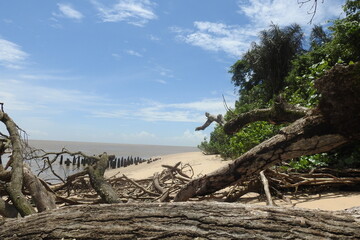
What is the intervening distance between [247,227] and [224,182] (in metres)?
2.15

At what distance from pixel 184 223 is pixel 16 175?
9.25ft

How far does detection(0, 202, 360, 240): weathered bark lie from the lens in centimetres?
187

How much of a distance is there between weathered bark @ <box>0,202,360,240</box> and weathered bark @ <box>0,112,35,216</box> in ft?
4.10

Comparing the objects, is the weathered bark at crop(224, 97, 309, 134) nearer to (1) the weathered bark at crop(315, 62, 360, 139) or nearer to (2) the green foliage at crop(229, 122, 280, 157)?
(1) the weathered bark at crop(315, 62, 360, 139)

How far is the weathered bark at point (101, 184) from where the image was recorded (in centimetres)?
424


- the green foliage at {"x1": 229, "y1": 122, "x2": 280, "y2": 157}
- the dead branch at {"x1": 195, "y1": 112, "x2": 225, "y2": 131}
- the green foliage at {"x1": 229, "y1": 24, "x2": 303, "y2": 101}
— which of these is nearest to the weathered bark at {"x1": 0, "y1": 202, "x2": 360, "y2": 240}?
the green foliage at {"x1": 229, "y1": 122, "x2": 280, "y2": 157}

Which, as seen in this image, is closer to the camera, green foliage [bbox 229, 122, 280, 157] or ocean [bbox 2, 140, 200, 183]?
green foliage [bbox 229, 122, 280, 157]

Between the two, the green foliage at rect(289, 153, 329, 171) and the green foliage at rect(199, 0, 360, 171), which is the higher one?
the green foliage at rect(199, 0, 360, 171)

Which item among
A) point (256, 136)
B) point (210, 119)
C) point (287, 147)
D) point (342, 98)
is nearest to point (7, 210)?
point (287, 147)

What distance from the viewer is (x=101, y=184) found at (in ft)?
14.5

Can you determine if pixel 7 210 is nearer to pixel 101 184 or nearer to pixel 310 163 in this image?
pixel 101 184

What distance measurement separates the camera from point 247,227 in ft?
6.22

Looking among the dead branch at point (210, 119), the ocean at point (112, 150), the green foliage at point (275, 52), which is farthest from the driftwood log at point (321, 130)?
the ocean at point (112, 150)

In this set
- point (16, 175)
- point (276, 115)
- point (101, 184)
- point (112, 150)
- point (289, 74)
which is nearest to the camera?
point (16, 175)
